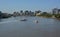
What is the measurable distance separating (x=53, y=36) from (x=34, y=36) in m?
0.82

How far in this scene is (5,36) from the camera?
668cm

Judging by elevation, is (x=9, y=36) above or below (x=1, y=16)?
above

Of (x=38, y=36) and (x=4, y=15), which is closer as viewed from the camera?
(x=38, y=36)

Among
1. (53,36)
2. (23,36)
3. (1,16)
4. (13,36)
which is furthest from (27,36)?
(1,16)

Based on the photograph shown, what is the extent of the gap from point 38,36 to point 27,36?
1.59ft

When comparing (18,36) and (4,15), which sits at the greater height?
(18,36)

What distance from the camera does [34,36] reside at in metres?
6.60

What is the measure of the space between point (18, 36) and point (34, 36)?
0.70 metres

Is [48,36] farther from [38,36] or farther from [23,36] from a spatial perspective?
[23,36]

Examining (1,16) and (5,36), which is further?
(1,16)

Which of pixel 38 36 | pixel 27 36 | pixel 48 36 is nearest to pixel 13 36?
pixel 27 36

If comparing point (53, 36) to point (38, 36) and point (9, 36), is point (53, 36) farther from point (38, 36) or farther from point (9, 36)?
point (9, 36)

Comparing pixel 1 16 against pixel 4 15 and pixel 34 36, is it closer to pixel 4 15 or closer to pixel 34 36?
pixel 4 15

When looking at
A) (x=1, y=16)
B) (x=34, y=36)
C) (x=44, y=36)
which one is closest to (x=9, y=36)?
(x=34, y=36)
